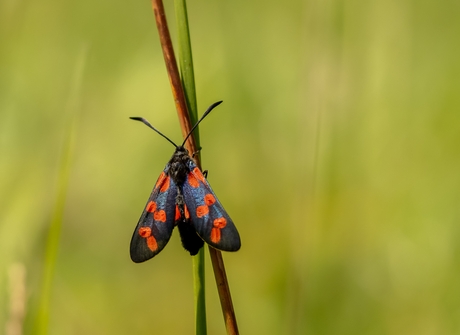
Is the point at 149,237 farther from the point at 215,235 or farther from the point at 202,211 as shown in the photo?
the point at 215,235

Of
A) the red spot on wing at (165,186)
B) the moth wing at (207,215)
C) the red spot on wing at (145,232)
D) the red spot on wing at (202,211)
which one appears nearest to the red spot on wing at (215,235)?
the moth wing at (207,215)

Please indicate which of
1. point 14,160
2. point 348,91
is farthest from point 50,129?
point 348,91

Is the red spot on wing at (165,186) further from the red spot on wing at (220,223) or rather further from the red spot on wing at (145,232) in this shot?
the red spot on wing at (220,223)

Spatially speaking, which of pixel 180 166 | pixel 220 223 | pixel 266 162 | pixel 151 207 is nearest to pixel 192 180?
Answer: pixel 180 166

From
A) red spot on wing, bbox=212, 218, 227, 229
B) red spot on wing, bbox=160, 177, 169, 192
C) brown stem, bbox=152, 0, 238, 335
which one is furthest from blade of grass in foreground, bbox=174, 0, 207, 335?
red spot on wing, bbox=160, 177, 169, 192

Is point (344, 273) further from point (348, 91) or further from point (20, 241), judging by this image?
point (20, 241)
